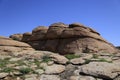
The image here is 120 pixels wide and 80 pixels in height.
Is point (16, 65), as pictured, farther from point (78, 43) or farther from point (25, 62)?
point (78, 43)

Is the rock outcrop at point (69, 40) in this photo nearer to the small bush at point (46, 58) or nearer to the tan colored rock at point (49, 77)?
the small bush at point (46, 58)

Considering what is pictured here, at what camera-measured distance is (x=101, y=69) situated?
21641 millimetres

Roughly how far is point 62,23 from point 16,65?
15.5 m

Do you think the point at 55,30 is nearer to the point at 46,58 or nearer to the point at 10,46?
the point at 10,46

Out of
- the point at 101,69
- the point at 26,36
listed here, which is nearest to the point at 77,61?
the point at 101,69

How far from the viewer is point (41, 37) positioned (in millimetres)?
38031

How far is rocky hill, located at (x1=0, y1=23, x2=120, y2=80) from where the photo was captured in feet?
71.1

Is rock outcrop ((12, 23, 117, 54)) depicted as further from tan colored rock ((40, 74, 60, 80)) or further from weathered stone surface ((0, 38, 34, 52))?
tan colored rock ((40, 74, 60, 80))

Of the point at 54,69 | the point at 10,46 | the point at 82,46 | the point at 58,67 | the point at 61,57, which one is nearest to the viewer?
the point at 54,69

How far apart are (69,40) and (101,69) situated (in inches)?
504

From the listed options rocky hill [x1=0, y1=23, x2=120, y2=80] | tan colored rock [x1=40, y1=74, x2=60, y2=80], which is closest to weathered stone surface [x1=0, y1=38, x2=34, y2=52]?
rocky hill [x1=0, y1=23, x2=120, y2=80]

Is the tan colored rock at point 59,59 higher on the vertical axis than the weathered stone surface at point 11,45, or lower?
lower

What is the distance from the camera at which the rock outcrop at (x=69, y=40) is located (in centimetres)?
3271

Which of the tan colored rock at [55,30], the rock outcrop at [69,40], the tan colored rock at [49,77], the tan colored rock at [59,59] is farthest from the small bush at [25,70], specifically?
the tan colored rock at [55,30]
